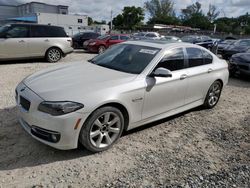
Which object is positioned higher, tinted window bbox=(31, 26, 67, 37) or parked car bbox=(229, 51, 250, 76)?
tinted window bbox=(31, 26, 67, 37)

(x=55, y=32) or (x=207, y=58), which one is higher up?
(x=55, y=32)

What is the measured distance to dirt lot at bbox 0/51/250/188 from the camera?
300 centimetres

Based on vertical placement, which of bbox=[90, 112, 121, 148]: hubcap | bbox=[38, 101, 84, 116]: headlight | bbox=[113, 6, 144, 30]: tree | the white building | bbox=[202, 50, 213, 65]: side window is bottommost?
bbox=[90, 112, 121, 148]: hubcap

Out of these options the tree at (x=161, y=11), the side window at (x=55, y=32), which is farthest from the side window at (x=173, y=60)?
the tree at (x=161, y=11)

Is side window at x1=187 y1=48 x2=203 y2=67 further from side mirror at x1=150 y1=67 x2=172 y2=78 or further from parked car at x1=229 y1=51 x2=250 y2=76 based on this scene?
parked car at x1=229 y1=51 x2=250 y2=76

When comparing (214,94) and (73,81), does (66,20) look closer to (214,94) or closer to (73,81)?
(214,94)

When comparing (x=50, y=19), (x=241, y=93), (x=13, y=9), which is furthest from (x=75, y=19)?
(x=241, y=93)

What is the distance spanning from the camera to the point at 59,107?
3.04 m

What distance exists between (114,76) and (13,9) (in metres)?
76.5

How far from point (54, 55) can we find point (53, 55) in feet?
0.17

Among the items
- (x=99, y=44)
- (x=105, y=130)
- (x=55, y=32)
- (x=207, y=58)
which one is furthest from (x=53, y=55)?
(x=105, y=130)

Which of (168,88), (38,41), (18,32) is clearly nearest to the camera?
(168,88)

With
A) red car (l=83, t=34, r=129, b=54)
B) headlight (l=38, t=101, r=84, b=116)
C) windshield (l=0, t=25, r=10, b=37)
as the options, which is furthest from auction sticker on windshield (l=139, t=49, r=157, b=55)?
red car (l=83, t=34, r=129, b=54)

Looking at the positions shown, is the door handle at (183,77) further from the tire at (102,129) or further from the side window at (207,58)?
the tire at (102,129)
